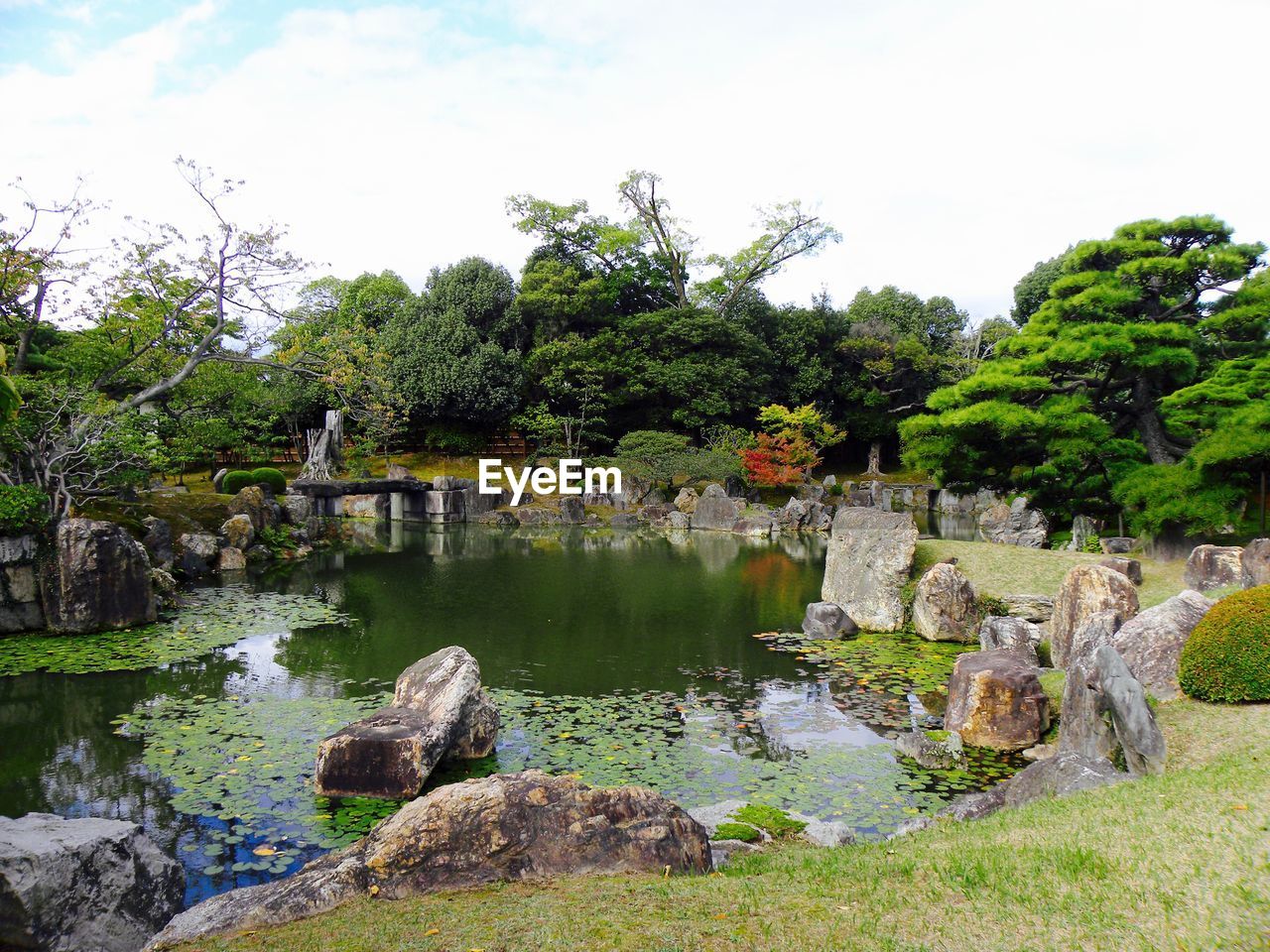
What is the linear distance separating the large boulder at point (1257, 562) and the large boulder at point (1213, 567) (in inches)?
22.3

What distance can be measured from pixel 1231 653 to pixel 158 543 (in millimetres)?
16389

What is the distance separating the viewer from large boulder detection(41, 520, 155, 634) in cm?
1153

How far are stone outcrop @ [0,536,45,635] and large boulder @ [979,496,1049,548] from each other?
1960 centimetres

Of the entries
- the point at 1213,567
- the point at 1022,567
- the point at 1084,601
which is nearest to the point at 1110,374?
the point at 1022,567

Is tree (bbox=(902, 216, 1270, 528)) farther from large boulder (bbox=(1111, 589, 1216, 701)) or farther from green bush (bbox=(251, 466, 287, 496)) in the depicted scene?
green bush (bbox=(251, 466, 287, 496))

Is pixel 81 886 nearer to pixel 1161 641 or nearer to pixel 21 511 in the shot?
pixel 1161 641

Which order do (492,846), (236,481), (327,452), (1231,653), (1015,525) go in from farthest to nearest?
(327,452) < (1015,525) < (236,481) < (1231,653) < (492,846)

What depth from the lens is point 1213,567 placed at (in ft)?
36.7

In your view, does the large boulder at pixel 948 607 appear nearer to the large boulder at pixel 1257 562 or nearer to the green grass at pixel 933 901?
the large boulder at pixel 1257 562

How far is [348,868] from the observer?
13.5ft

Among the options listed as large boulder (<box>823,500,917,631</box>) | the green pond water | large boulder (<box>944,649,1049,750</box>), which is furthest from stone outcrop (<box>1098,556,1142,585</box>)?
large boulder (<box>944,649,1049,750</box>)

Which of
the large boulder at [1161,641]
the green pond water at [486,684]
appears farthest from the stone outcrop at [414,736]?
the large boulder at [1161,641]

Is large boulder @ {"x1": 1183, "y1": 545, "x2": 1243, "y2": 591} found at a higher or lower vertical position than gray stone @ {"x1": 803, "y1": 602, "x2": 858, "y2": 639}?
higher

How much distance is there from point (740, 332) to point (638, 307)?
6462mm
